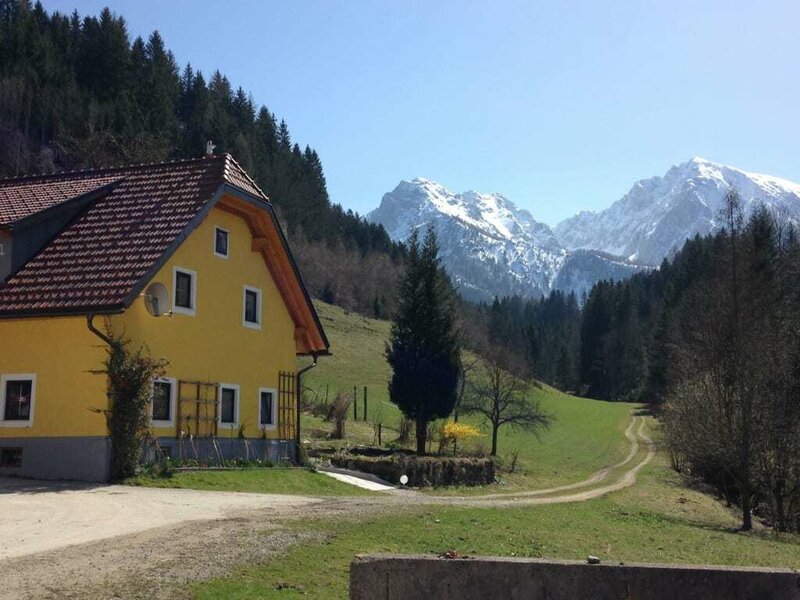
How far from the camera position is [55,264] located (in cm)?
2320

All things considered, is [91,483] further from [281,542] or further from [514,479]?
[514,479]

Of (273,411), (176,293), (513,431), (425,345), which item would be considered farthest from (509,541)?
(513,431)

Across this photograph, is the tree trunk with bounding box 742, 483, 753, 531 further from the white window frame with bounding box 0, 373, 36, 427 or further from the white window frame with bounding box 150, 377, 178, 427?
the white window frame with bounding box 0, 373, 36, 427

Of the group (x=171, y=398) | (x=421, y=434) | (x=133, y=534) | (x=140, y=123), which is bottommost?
(x=133, y=534)

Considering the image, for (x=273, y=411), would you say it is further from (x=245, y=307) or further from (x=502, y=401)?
(x=502, y=401)

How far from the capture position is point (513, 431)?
62094 mm

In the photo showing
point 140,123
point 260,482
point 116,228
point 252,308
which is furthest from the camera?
point 140,123

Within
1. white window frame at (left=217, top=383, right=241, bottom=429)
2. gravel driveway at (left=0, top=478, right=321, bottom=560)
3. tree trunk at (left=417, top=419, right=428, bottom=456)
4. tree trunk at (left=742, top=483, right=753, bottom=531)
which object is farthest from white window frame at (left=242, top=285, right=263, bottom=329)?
tree trunk at (left=742, top=483, right=753, bottom=531)

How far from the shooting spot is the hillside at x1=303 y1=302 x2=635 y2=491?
44.1m

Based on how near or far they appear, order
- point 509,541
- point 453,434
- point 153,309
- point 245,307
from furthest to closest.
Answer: point 453,434 → point 245,307 → point 153,309 → point 509,541

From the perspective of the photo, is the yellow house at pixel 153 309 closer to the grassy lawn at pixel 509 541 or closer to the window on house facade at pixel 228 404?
the window on house facade at pixel 228 404

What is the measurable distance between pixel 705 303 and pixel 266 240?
2165 cm

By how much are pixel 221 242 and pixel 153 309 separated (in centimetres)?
407

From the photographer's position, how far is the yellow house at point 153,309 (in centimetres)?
2148
